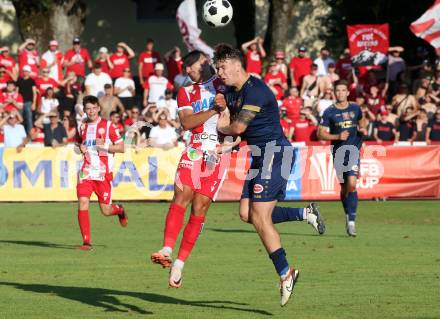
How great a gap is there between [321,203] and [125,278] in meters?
12.7

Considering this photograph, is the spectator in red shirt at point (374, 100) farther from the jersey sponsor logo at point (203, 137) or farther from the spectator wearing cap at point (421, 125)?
the jersey sponsor logo at point (203, 137)

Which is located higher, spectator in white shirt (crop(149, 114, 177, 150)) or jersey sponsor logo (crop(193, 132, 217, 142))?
jersey sponsor logo (crop(193, 132, 217, 142))

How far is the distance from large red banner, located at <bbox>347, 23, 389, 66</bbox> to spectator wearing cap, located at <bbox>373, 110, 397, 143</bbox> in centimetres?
213

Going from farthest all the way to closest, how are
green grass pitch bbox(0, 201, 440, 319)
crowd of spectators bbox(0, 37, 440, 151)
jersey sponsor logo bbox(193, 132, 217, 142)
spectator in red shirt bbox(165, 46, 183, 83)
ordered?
1. spectator in red shirt bbox(165, 46, 183, 83)
2. crowd of spectators bbox(0, 37, 440, 151)
3. jersey sponsor logo bbox(193, 132, 217, 142)
4. green grass pitch bbox(0, 201, 440, 319)

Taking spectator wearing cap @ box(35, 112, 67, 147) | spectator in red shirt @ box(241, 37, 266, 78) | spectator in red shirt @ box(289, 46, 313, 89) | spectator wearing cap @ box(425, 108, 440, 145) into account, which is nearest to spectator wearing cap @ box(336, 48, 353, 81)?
spectator in red shirt @ box(289, 46, 313, 89)

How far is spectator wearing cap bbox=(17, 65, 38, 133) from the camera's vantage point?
26266mm

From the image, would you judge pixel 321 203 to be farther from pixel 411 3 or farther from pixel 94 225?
pixel 411 3

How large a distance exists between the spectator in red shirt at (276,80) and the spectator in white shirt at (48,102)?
547 centimetres

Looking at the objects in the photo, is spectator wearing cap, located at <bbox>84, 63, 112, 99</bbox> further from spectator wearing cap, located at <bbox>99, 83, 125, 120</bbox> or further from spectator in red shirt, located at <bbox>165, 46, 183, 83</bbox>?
spectator in red shirt, located at <bbox>165, 46, 183, 83</bbox>

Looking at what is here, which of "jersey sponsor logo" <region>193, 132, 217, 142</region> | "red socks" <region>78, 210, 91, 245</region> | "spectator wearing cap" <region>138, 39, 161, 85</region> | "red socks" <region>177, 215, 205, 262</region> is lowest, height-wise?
"red socks" <region>78, 210, 91, 245</region>

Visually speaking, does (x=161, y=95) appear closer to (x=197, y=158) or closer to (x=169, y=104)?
(x=169, y=104)

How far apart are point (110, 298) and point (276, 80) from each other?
57.5ft

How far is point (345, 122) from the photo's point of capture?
16.6m

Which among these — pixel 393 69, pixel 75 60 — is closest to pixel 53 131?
pixel 75 60
